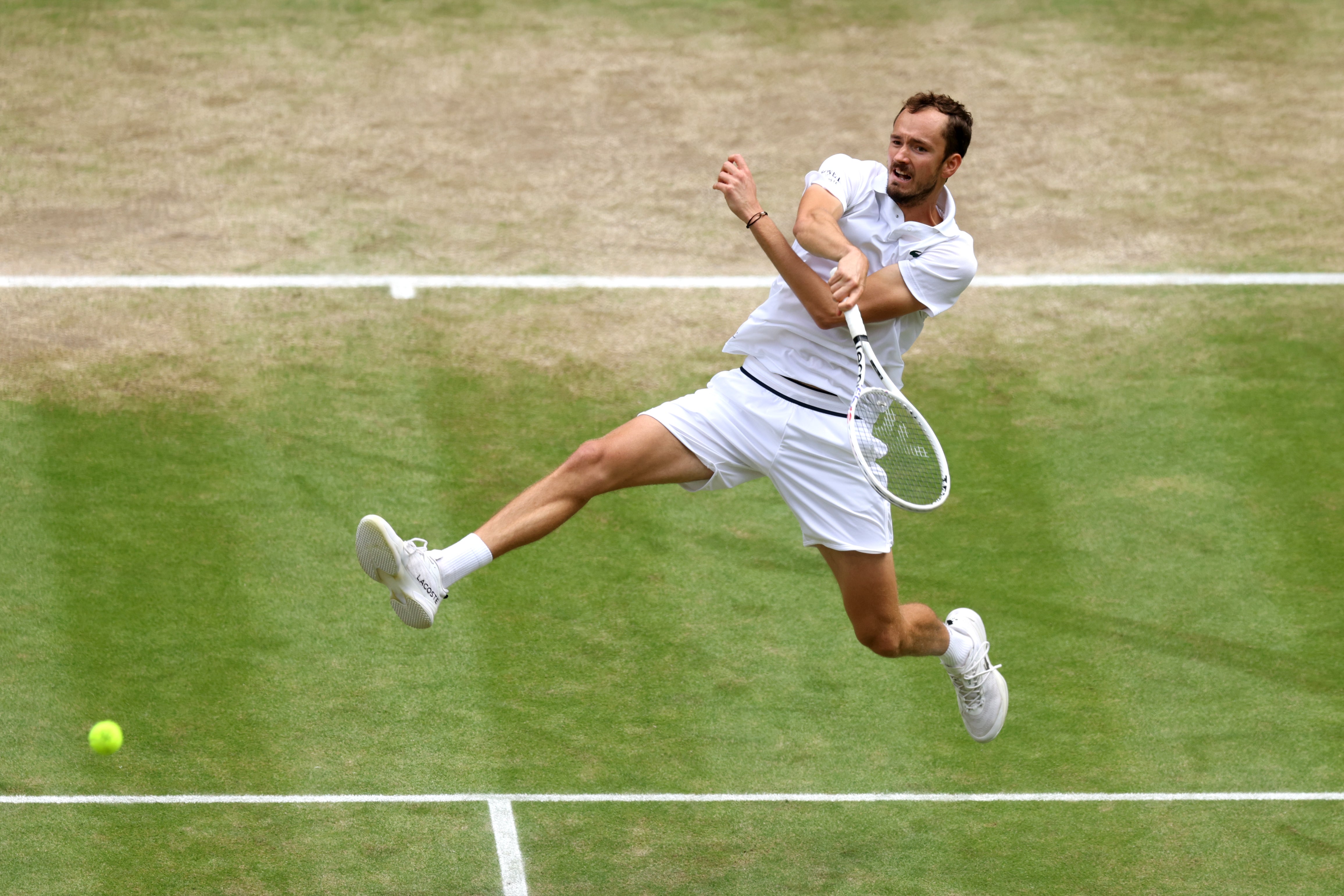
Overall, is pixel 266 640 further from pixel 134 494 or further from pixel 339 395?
pixel 339 395

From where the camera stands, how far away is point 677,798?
901cm

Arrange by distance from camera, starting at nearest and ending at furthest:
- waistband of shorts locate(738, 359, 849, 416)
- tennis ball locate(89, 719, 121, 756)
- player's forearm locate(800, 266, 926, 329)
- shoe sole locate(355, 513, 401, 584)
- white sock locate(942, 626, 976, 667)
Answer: shoe sole locate(355, 513, 401, 584) < player's forearm locate(800, 266, 926, 329) < waistband of shorts locate(738, 359, 849, 416) < tennis ball locate(89, 719, 121, 756) < white sock locate(942, 626, 976, 667)

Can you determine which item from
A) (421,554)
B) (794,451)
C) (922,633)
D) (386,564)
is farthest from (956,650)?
(386,564)

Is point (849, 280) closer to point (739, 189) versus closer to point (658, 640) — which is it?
point (739, 189)

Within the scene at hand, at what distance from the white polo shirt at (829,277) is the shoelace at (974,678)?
1.50 m

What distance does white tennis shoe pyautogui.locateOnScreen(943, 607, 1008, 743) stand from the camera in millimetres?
8859

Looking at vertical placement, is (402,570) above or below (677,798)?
above

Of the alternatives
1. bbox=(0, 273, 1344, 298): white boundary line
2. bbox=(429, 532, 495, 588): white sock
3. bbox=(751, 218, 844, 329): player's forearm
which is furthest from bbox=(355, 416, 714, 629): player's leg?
bbox=(0, 273, 1344, 298): white boundary line

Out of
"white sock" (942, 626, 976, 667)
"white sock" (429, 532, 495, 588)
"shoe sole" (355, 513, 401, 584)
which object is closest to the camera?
"shoe sole" (355, 513, 401, 584)

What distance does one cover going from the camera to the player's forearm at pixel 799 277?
761cm

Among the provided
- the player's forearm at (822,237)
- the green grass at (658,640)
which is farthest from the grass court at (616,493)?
the player's forearm at (822,237)

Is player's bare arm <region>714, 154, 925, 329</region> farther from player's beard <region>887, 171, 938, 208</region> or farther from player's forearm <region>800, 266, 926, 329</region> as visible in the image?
player's beard <region>887, 171, 938, 208</region>

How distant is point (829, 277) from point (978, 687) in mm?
2115

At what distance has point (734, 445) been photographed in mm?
8094
